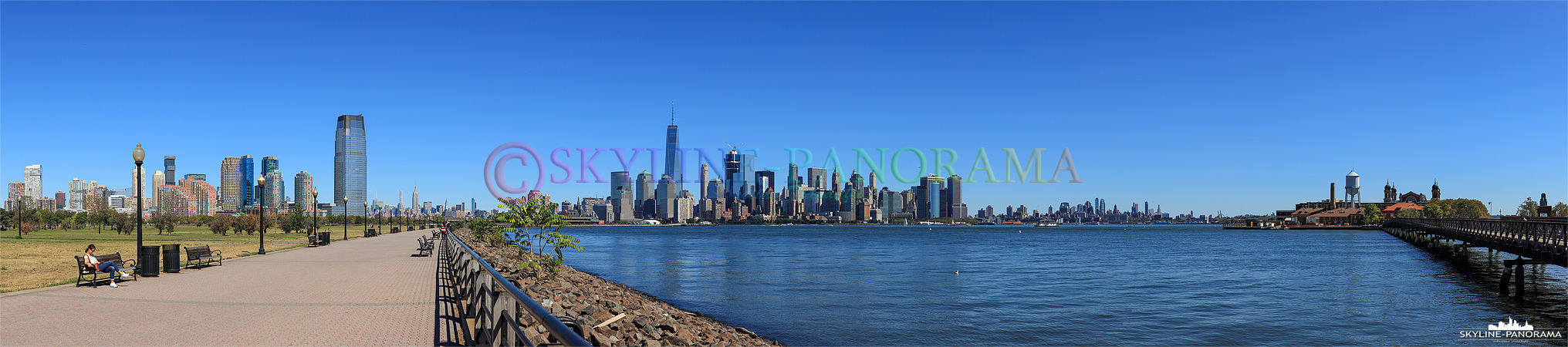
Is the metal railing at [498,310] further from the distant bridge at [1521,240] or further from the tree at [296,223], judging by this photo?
the tree at [296,223]

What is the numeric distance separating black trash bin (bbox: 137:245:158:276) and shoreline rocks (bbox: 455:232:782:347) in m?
7.52

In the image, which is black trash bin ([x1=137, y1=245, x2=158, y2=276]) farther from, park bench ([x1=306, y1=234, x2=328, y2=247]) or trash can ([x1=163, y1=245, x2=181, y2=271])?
park bench ([x1=306, y1=234, x2=328, y2=247])

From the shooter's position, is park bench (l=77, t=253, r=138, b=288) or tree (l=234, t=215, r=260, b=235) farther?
tree (l=234, t=215, r=260, b=235)

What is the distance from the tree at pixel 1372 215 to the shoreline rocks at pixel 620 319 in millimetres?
180451


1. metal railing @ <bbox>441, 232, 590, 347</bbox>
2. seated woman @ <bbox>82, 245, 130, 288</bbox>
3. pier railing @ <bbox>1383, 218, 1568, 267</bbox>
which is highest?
metal railing @ <bbox>441, 232, 590, 347</bbox>

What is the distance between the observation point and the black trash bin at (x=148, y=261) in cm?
1738

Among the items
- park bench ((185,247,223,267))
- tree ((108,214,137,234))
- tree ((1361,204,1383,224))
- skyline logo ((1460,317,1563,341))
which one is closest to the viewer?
skyline logo ((1460,317,1563,341))

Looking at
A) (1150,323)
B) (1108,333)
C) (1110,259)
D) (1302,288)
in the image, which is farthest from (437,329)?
(1110,259)

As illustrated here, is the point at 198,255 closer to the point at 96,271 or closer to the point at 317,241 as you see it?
the point at 96,271

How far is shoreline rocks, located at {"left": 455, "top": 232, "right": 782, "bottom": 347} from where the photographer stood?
12.2 meters

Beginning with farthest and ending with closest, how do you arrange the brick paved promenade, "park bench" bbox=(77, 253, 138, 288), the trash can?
the trash can
"park bench" bbox=(77, 253, 138, 288)
the brick paved promenade

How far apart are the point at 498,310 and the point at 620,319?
7743 mm

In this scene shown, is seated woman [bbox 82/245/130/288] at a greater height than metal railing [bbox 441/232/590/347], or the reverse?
metal railing [bbox 441/232/590/347]

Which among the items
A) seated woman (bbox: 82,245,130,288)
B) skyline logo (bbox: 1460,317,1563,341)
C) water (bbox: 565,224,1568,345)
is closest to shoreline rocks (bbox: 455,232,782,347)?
water (bbox: 565,224,1568,345)
